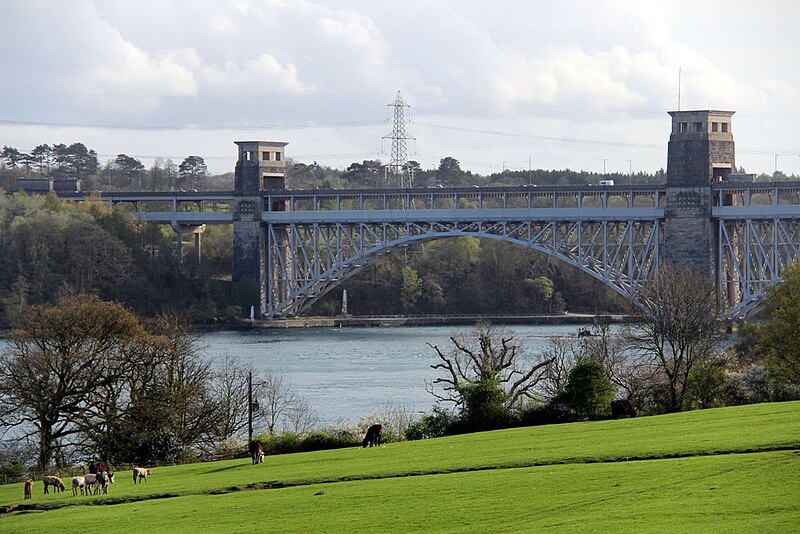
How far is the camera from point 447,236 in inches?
3169

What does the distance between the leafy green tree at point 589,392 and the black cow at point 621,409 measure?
1.16 m

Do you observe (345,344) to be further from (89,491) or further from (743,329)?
(89,491)

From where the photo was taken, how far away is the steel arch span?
74375mm

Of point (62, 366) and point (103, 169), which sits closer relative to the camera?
point (62, 366)

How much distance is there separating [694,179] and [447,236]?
13.5m

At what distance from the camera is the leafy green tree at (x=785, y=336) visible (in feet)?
126

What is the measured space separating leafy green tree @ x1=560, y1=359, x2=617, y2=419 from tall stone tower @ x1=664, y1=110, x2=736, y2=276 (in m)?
37.2

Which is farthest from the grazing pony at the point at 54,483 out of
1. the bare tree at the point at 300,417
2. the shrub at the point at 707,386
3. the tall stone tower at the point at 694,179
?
the tall stone tower at the point at 694,179

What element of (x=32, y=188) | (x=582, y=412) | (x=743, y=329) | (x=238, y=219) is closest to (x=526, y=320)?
(x=238, y=219)

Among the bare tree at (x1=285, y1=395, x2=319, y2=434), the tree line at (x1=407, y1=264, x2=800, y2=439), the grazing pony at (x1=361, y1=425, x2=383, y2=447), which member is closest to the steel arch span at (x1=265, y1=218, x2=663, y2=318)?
the tree line at (x1=407, y1=264, x2=800, y2=439)

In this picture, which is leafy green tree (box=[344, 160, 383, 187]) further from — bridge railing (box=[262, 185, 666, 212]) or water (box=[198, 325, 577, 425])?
water (box=[198, 325, 577, 425])

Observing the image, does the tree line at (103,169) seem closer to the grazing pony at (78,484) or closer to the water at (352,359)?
the water at (352,359)

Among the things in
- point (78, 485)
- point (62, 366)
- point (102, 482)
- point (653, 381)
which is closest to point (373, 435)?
point (102, 482)

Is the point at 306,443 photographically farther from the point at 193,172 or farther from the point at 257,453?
the point at 193,172
